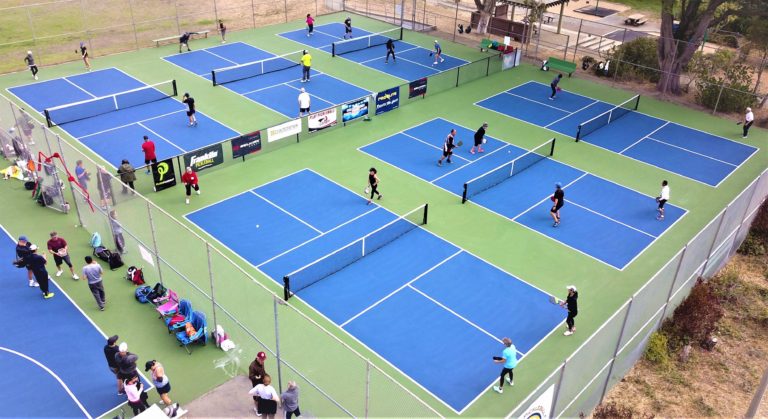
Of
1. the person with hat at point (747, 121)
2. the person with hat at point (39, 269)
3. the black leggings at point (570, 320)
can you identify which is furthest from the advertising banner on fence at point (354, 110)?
the person with hat at point (747, 121)

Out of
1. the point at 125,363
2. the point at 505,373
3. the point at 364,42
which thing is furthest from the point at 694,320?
the point at 364,42

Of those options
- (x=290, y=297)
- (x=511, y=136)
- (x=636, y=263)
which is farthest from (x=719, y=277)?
(x=290, y=297)

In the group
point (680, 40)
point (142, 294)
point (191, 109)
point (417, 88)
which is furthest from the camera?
point (680, 40)

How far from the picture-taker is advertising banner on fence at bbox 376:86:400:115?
106 feet

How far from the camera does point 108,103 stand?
31406mm

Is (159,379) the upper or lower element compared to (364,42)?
lower

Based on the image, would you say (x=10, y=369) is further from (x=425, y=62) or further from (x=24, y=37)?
(x=24, y=37)

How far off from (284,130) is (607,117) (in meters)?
16.9

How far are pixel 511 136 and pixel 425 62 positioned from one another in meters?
11.9

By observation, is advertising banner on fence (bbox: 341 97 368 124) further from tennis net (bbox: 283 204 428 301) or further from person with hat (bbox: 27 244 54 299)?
person with hat (bbox: 27 244 54 299)

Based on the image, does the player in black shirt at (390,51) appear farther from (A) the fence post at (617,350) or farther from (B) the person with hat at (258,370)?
(B) the person with hat at (258,370)

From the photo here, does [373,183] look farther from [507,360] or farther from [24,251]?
[24,251]

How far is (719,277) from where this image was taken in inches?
870

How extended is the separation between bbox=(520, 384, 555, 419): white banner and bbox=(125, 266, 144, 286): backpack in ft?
41.3
